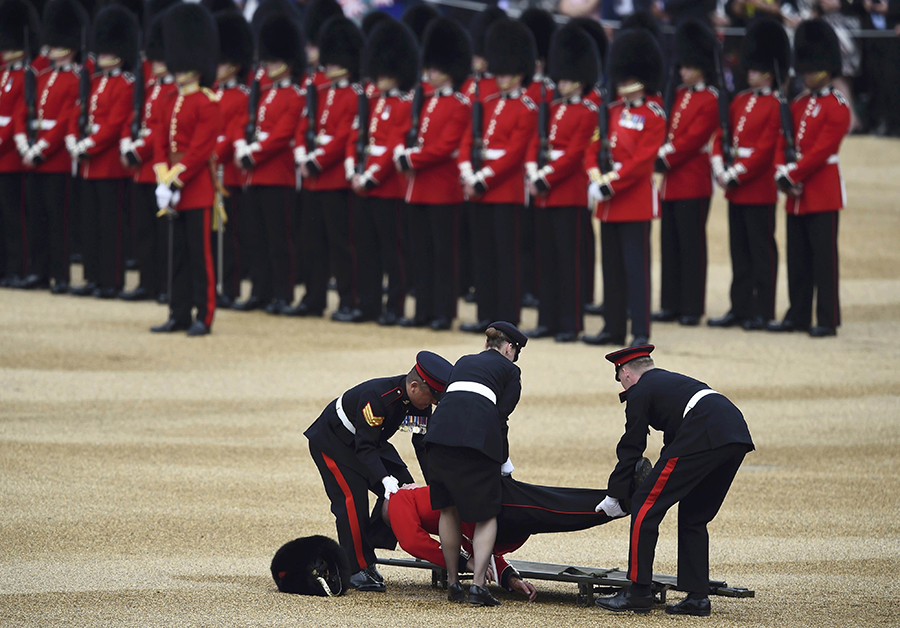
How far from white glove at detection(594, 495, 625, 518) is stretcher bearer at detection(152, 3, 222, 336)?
5471mm

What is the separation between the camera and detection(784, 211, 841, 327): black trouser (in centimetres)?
988

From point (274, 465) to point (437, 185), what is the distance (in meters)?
3.86

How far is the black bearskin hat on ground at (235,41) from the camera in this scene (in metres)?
11.2

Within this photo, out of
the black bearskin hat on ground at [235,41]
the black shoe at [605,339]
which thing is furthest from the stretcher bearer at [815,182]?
the black bearskin hat on ground at [235,41]

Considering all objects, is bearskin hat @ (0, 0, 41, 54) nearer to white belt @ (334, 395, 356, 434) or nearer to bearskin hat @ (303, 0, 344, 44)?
bearskin hat @ (303, 0, 344, 44)

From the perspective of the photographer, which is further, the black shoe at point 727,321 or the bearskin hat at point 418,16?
the bearskin hat at point 418,16

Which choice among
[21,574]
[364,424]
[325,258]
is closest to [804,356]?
[325,258]

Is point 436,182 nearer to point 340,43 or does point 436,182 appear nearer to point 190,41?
point 340,43

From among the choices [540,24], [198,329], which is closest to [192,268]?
[198,329]

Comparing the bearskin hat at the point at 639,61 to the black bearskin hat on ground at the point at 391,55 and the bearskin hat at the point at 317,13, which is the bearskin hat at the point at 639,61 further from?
the bearskin hat at the point at 317,13

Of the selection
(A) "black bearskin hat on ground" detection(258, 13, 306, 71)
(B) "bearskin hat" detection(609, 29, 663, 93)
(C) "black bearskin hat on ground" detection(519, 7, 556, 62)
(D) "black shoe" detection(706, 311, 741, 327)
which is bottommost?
(D) "black shoe" detection(706, 311, 741, 327)

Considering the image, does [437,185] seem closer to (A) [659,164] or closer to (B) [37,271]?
(A) [659,164]

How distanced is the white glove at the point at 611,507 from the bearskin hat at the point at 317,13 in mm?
8062

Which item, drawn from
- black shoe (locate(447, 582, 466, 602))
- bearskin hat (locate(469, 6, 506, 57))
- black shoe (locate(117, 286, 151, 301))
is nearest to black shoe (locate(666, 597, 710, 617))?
black shoe (locate(447, 582, 466, 602))
